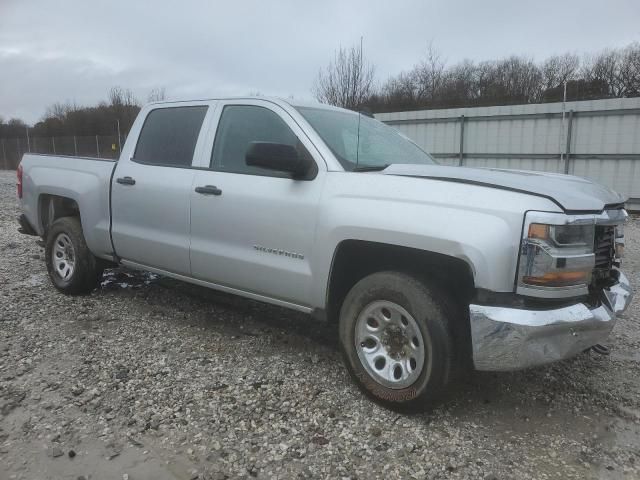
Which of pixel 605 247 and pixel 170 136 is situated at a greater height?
pixel 170 136

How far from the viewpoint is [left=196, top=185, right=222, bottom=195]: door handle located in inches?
149

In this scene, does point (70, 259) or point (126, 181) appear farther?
point (70, 259)

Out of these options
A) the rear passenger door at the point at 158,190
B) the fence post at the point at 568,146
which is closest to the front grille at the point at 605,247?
the rear passenger door at the point at 158,190

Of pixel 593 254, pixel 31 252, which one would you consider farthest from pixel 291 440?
pixel 31 252

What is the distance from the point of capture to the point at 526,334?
2.57 m

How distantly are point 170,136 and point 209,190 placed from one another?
2.87 feet

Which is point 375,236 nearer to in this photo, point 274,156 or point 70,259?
point 274,156

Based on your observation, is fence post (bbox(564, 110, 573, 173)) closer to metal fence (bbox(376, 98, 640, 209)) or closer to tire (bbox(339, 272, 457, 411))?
metal fence (bbox(376, 98, 640, 209))

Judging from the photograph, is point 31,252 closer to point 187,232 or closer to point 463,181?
point 187,232

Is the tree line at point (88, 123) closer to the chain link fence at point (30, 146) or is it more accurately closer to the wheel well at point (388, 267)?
the chain link fence at point (30, 146)

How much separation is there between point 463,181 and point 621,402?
5.83 feet

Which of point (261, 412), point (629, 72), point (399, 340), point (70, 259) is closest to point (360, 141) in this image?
point (399, 340)

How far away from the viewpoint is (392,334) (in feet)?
10.1

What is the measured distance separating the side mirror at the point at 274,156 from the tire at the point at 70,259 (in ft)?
8.59
